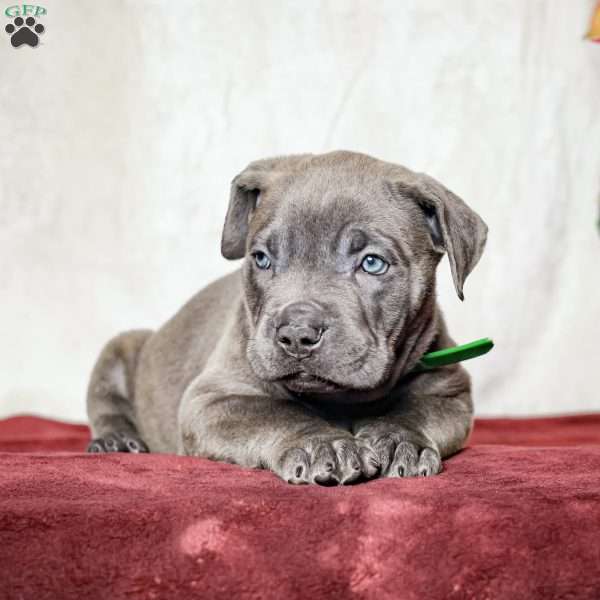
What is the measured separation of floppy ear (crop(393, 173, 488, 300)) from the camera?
155 inches

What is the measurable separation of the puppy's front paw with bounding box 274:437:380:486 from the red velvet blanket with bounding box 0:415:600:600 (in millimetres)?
102

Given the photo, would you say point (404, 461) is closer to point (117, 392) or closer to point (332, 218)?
point (332, 218)

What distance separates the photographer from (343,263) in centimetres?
381

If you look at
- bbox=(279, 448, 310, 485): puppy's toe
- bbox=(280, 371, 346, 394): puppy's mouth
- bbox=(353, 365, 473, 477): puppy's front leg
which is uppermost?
bbox=(280, 371, 346, 394): puppy's mouth

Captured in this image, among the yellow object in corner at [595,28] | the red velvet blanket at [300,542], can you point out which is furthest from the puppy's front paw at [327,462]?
the yellow object in corner at [595,28]

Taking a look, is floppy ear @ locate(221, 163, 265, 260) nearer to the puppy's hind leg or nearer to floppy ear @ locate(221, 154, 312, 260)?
floppy ear @ locate(221, 154, 312, 260)

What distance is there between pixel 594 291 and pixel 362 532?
4436mm

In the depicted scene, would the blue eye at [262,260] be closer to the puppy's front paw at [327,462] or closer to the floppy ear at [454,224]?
the floppy ear at [454,224]

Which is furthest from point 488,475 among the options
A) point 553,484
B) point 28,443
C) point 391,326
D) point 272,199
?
point 28,443

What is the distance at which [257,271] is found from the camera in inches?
159

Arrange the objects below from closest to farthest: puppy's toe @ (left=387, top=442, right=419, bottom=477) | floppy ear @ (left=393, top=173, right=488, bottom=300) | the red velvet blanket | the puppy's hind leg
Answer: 1. the red velvet blanket
2. puppy's toe @ (left=387, top=442, right=419, bottom=477)
3. floppy ear @ (left=393, top=173, right=488, bottom=300)
4. the puppy's hind leg

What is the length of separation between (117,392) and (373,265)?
7.34 feet

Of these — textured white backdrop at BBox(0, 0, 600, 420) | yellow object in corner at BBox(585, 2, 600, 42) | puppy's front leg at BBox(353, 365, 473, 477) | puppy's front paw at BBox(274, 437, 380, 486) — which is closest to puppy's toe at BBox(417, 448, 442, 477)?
puppy's front leg at BBox(353, 365, 473, 477)

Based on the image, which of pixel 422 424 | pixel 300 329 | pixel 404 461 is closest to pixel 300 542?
pixel 404 461
